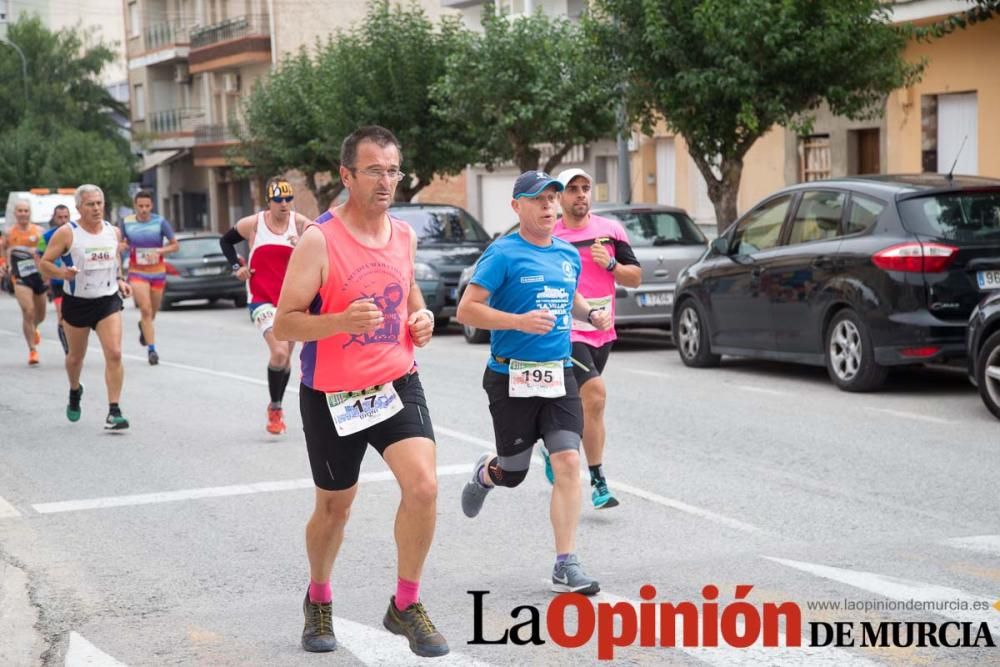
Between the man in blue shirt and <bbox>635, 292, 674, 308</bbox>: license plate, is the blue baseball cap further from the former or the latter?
<bbox>635, 292, 674, 308</bbox>: license plate

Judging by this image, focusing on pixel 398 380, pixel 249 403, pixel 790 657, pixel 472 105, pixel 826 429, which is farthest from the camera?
pixel 472 105

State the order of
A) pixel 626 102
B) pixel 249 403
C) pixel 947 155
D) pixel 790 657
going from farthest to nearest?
pixel 947 155 → pixel 626 102 → pixel 249 403 → pixel 790 657

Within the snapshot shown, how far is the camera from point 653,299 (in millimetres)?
17703

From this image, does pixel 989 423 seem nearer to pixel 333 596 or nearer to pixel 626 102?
pixel 333 596

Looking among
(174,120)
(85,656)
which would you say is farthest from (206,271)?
(174,120)

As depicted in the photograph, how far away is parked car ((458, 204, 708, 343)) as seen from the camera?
1762 centimetres

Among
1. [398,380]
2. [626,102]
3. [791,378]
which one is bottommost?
[791,378]

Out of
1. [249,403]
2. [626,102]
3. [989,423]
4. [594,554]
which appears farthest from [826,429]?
[626,102]

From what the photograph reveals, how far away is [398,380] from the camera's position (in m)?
5.68

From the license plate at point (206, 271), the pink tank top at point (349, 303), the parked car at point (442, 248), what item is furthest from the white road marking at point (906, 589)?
the license plate at point (206, 271)

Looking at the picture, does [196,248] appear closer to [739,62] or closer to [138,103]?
[739,62]

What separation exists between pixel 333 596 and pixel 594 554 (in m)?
1.30

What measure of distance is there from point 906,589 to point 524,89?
65.5 ft

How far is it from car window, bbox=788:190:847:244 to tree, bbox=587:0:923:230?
497 cm
